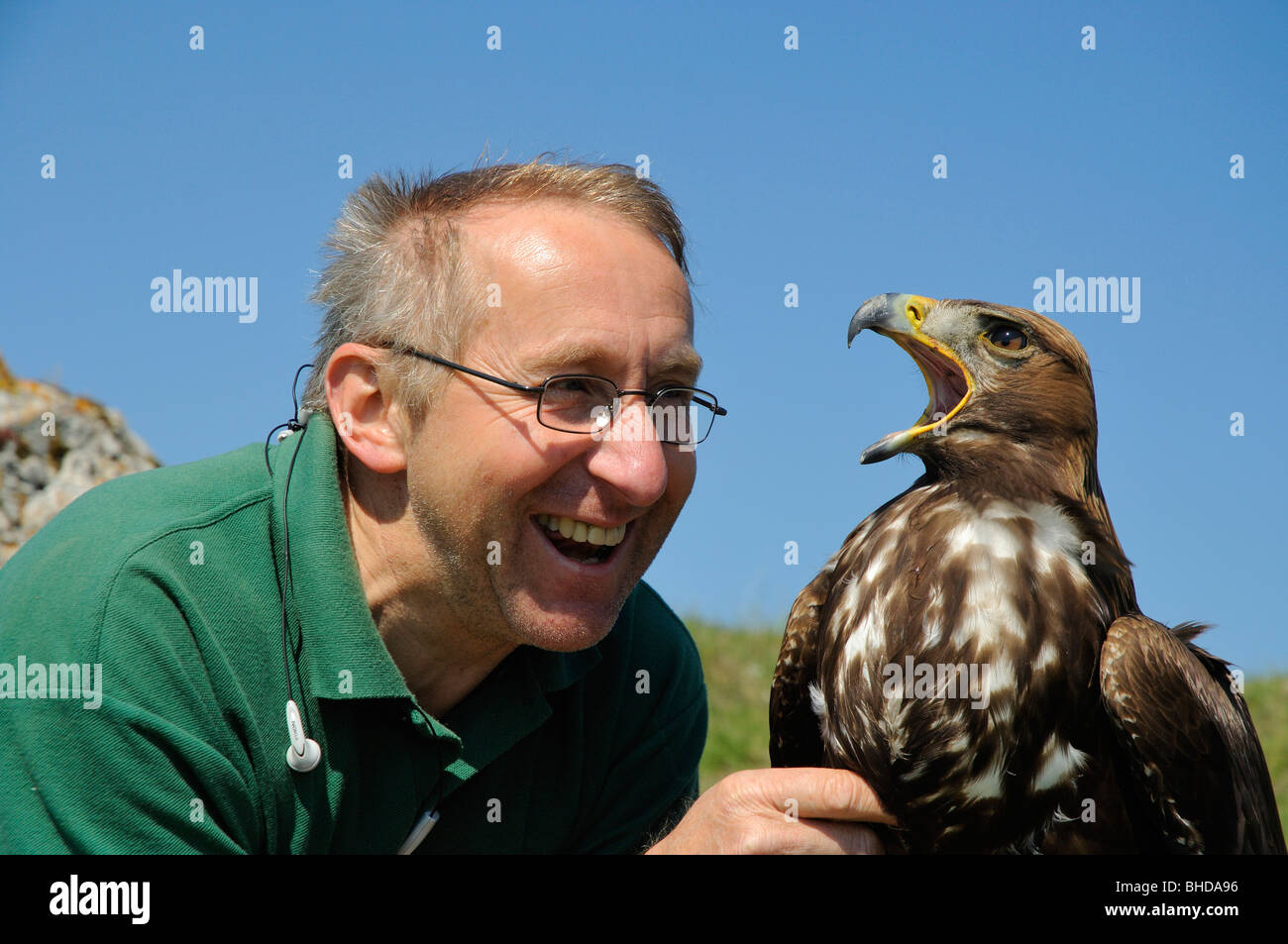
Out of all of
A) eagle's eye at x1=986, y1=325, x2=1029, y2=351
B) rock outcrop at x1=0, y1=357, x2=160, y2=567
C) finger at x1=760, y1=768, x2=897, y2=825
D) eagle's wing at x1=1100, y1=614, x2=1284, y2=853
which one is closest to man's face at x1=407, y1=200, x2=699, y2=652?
finger at x1=760, y1=768, x2=897, y2=825

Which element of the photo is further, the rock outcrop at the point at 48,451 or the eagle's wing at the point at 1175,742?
the rock outcrop at the point at 48,451

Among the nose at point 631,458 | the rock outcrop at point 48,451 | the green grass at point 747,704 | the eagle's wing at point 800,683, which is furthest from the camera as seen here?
the green grass at point 747,704

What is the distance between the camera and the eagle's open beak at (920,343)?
13.7 feet

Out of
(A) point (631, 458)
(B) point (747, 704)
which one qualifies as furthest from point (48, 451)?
(B) point (747, 704)

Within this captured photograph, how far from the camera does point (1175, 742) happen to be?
3.78 metres

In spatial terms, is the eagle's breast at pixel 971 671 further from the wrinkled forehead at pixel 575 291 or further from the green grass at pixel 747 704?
the green grass at pixel 747 704

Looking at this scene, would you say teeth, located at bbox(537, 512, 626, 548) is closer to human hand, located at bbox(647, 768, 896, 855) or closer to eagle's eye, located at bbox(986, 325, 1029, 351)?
human hand, located at bbox(647, 768, 896, 855)

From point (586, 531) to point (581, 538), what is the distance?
0.10 ft

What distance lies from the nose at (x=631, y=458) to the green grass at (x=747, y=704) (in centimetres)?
335

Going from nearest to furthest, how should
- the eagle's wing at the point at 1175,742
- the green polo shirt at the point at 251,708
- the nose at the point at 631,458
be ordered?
1. the green polo shirt at the point at 251,708
2. the eagle's wing at the point at 1175,742
3. the nose at the point at 631,458

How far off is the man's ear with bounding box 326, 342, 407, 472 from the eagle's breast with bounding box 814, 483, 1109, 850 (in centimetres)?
172

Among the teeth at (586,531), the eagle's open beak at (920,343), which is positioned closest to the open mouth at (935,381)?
the eagle's open beak at (920,343)
